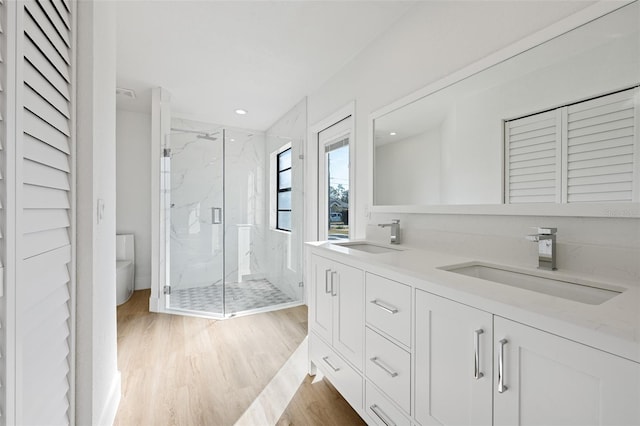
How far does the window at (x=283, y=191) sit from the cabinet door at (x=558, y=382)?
301 centimetres

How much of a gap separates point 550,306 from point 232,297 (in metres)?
3.11

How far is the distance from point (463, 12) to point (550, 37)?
55cm

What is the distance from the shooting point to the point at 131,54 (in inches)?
96.0

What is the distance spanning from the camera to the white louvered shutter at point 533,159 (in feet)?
3.84

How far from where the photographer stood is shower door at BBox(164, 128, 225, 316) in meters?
3.29

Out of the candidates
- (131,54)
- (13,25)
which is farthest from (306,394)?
(131,54)

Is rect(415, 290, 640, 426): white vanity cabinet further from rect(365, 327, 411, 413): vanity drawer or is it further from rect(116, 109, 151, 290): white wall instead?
rect(116, 109, 151, 290): white wall

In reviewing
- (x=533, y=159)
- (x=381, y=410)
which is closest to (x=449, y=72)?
(x=533, y=159)

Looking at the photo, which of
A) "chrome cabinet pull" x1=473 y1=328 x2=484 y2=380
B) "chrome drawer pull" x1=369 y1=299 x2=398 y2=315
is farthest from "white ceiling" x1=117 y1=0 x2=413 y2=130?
"chrome cabinet pull" x1=473 y1=328 x2=484 y2=380

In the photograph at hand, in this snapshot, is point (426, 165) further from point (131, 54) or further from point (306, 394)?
point (131, 54)

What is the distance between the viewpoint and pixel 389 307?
1.24 metres

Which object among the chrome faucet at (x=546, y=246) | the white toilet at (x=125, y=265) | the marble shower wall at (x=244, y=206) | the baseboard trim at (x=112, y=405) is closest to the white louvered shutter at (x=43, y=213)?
the baseboard trim at (x=112, y=405)

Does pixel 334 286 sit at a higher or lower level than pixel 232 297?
higher

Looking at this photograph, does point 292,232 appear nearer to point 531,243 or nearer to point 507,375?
point 531,243
